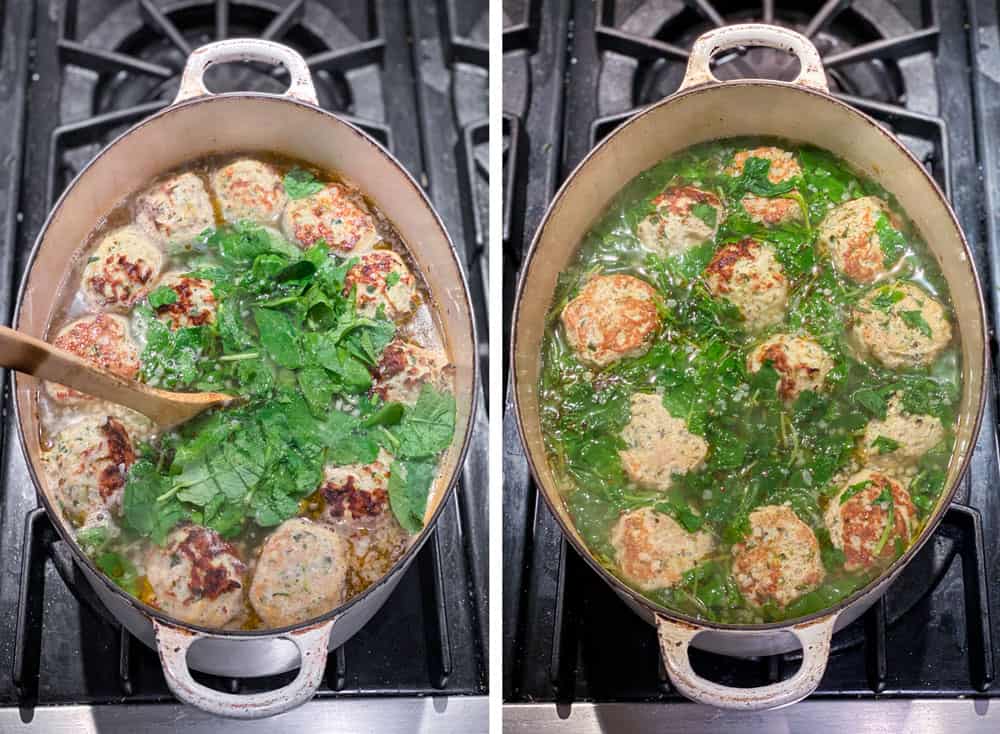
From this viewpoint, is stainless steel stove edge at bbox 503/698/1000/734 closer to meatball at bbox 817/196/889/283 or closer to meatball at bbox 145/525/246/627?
meatball at bbox 145/525/246/627

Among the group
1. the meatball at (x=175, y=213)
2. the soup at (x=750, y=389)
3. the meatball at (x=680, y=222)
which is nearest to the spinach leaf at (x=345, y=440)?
the soup at (x=750, y=389)

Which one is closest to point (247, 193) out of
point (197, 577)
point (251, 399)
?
point (251, 399)

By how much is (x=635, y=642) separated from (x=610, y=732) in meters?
0.11

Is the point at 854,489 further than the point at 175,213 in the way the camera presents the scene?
No

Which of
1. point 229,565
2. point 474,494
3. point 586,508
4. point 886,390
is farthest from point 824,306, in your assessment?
point 229,565

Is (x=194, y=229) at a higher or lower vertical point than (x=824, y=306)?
higher

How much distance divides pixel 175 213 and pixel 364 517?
0.47m

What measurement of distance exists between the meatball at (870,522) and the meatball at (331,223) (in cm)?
69

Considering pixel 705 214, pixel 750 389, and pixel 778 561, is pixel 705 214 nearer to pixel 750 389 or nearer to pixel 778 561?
pixel 750 389

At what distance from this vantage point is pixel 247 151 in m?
1.34

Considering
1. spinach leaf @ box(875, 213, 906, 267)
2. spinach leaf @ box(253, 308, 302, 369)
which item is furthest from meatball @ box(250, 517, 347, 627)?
spinach leaf @ box(875, 213, 906, 267)

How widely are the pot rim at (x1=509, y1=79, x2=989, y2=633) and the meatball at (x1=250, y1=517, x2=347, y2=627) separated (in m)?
0.26

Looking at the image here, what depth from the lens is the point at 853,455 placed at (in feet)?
3.95

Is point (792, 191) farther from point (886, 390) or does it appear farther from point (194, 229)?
point (194, 229)
